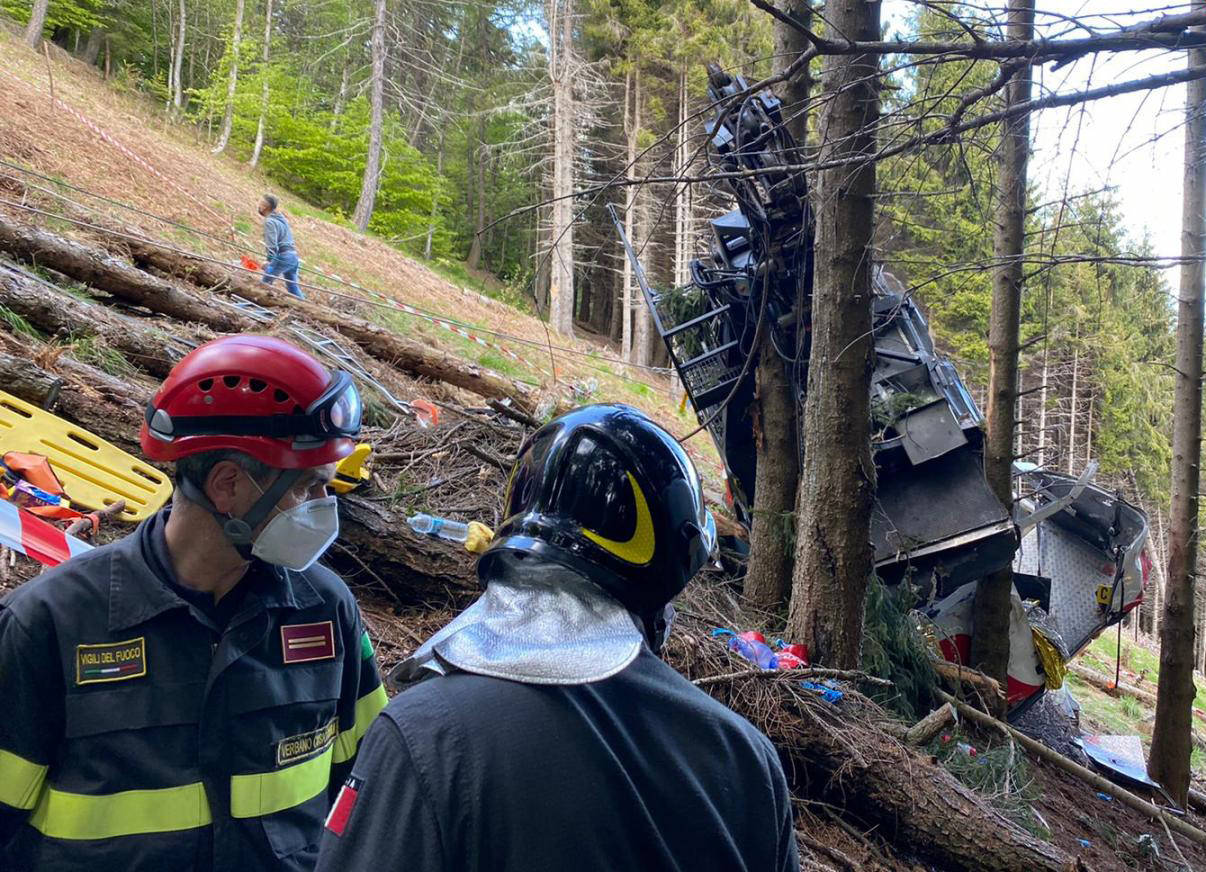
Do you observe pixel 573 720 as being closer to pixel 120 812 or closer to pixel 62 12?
pixel 120 812

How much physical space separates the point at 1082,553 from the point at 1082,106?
20.0 ft

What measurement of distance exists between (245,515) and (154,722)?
20.1 inches

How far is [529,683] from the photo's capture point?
43.1 inches

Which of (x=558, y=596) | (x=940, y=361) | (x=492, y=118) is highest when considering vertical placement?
(x=492, y=118)

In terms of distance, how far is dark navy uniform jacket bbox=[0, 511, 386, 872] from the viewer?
67.4 inches

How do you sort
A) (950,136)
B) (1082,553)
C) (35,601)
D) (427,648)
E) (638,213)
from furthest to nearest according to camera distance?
(638,213), (1082,553), (950,136), (35,601), (427,648)

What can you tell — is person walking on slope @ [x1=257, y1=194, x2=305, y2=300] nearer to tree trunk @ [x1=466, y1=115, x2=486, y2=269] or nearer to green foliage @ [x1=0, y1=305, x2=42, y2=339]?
green foliage @ [x1=0, y1=305, x2=42, y2=339]

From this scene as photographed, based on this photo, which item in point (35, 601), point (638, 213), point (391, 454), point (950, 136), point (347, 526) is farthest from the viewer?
point (638, 213)

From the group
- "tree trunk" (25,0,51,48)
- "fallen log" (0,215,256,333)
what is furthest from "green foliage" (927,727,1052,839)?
"tree trunk" (25,0,51,48)

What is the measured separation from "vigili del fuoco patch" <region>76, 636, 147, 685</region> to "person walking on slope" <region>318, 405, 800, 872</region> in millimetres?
939

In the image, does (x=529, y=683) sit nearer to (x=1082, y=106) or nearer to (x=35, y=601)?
(x=35, y=601)

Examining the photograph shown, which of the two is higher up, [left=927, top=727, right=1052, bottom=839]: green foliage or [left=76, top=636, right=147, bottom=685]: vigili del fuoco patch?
[left=76, top=636, right=147, bottom=685]: vigili del fuoco patch

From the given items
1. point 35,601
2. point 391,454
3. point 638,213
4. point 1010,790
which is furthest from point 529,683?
point 638,213

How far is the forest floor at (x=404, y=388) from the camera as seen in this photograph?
4.43m
